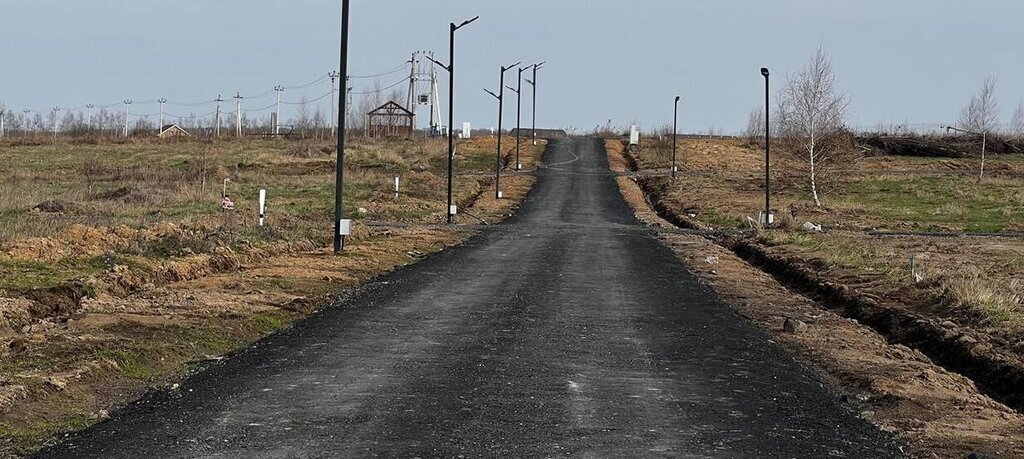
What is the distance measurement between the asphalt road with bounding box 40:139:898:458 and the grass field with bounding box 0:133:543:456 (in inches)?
25.5

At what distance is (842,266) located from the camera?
997 inches

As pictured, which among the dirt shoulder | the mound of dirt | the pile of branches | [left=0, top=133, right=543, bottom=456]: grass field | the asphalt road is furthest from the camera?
the pile of branches

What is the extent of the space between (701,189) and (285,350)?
184 feet

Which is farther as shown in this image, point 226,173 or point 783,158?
point 783,158

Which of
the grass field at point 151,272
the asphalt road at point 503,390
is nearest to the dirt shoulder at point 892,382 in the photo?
the asphalt road at point 503,390

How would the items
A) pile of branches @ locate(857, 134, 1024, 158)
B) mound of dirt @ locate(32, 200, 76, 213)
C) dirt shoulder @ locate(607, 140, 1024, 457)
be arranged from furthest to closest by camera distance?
pile of branches @ locate(857, 134, 1024, 158)
mound of dirt @ locate(32, 200, 76, 213)
dirt shoulder @ locate(607, 140, 1024, 457)

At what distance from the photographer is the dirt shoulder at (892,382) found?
9250 millimetres

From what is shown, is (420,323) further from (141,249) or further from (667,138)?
(667,138)

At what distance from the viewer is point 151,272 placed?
Result: 19641 millimetres

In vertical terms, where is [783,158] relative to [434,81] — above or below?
below

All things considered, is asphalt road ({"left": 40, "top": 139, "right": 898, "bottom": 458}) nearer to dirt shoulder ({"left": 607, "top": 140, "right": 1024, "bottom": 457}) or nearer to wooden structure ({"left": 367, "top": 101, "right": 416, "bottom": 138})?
dirt shoulder ({"left": 607, "top": 140, "right": 1024, "bottom": 457})

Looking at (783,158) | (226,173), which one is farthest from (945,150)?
(226,173)

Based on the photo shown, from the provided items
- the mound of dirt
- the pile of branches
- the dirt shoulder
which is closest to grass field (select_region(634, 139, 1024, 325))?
the dirt shoulder

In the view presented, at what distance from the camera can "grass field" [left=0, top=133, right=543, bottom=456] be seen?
1065 centimetres
